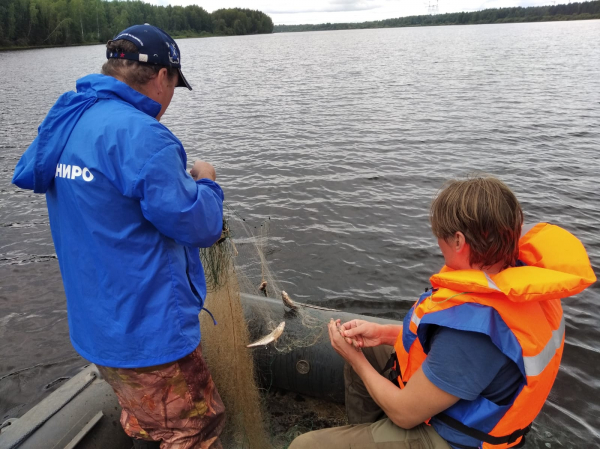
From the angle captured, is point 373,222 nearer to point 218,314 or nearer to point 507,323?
point 218,314

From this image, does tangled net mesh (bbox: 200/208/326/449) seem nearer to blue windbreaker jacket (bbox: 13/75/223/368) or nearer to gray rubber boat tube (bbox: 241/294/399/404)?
gray rubber boat tube (bbox: 241/294/399/404)

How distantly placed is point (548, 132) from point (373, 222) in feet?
28.1

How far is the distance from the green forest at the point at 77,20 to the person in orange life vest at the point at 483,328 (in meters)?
82.2

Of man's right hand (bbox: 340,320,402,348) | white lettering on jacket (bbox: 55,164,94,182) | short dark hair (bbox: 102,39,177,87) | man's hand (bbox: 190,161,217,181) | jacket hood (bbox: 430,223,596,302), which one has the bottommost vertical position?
man's right hand (bbox: 340,320,402,348)

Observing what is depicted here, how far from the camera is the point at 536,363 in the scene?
190 cm

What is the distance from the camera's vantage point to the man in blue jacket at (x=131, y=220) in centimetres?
201

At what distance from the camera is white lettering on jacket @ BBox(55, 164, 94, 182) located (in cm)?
203

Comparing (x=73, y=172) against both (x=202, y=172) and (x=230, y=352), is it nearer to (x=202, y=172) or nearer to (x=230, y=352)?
(x=202, y=172)

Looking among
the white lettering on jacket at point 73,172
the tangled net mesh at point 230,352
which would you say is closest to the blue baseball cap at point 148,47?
the white lettering on jacket at point 73,172

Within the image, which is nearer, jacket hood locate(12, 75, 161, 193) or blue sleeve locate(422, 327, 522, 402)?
blue sleeve locate(422, 327, 522, 402)

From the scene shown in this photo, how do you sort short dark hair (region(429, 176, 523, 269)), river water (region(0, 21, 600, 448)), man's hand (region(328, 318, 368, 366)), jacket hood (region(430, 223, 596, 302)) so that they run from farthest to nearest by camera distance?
1. river water (region(0, 21, 600, 448))
2. man's hand (region(328, 318, 368, 366))
3. short dark hair (region(429, 176, 523, 269))
4. jacket hood (region(430, 223, 596, 302))

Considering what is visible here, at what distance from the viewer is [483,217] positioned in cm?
196

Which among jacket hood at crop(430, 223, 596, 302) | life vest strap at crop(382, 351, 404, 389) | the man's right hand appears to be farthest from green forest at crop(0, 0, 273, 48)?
jacket hood at crop(430, 223, 596, 302)

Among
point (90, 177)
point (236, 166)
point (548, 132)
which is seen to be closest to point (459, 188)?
point (90, 177)
